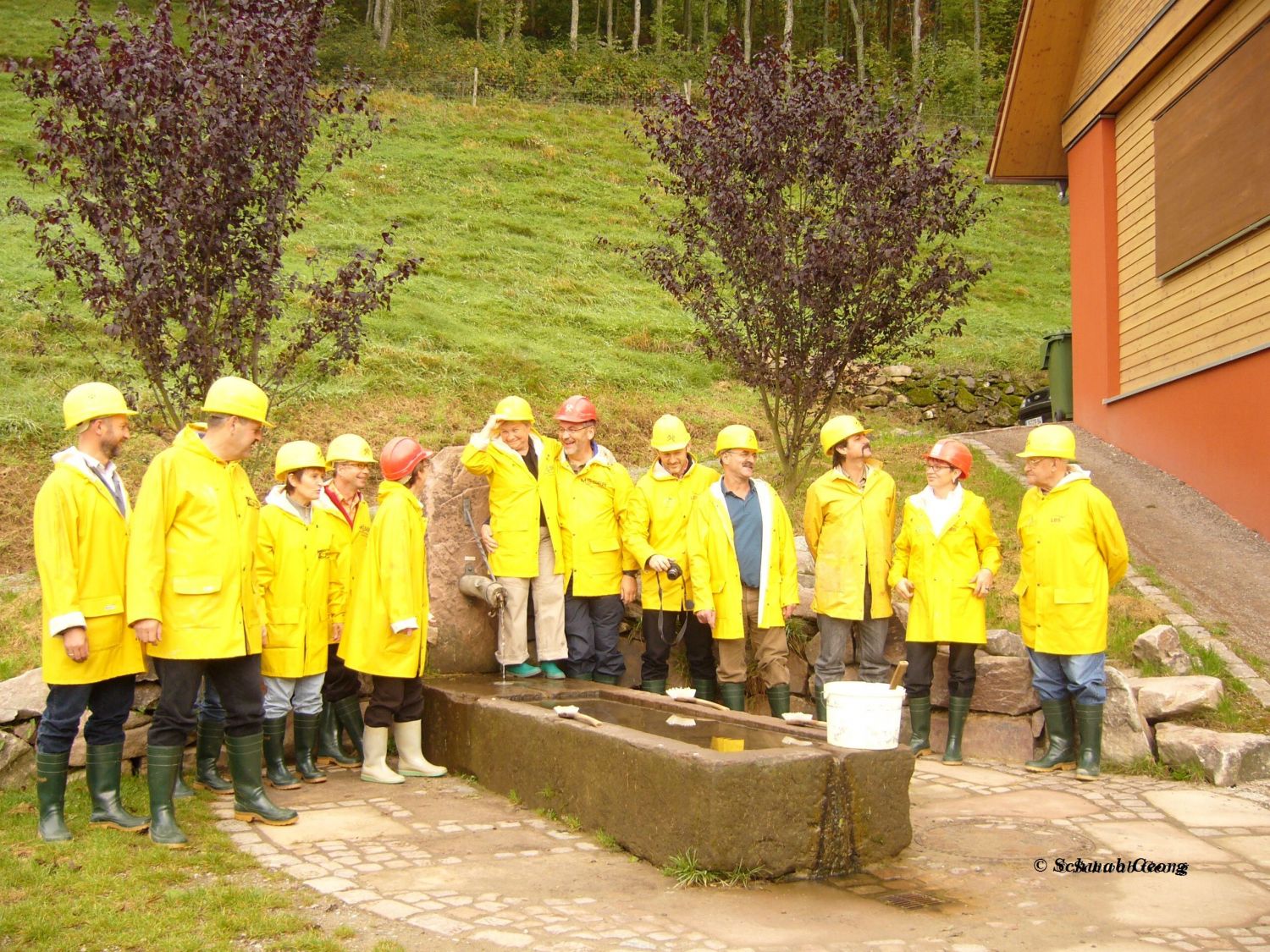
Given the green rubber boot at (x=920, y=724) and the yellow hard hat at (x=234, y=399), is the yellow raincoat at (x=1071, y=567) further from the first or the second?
the yellow hard hat at (x=234, y=399)

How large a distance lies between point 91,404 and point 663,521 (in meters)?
3.57

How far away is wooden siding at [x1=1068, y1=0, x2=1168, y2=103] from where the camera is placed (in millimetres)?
12305

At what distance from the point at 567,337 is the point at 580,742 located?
1419 cm

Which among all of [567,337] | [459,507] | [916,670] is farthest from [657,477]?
[567,337]

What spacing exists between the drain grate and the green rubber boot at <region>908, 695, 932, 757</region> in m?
2.59

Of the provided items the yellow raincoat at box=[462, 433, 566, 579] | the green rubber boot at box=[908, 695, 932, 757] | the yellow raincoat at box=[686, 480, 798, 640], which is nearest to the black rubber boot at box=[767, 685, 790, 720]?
the yellow raincoat at box=[686, 480, 798, 640]

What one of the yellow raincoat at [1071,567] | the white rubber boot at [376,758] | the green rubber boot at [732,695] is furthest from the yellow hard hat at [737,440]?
the white rubber boot at [376,758]

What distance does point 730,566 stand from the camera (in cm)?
730

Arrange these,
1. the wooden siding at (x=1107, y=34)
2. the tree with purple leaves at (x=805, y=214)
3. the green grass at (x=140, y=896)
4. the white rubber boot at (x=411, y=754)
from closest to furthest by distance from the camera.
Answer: the green grass at (x=140, y=896) < the white rubber boot at (x=411, y=754) < the tree with purple leaves at (x=805, y=214) < the wooden siding at (x=1107, y=34)

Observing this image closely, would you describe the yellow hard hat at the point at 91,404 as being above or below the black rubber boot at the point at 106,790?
above

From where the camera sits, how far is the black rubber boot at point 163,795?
519cm

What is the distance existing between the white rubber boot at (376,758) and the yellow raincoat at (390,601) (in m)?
0.32

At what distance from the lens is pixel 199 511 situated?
5.53 m

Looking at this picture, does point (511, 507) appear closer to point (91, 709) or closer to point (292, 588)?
point (292, 588)
